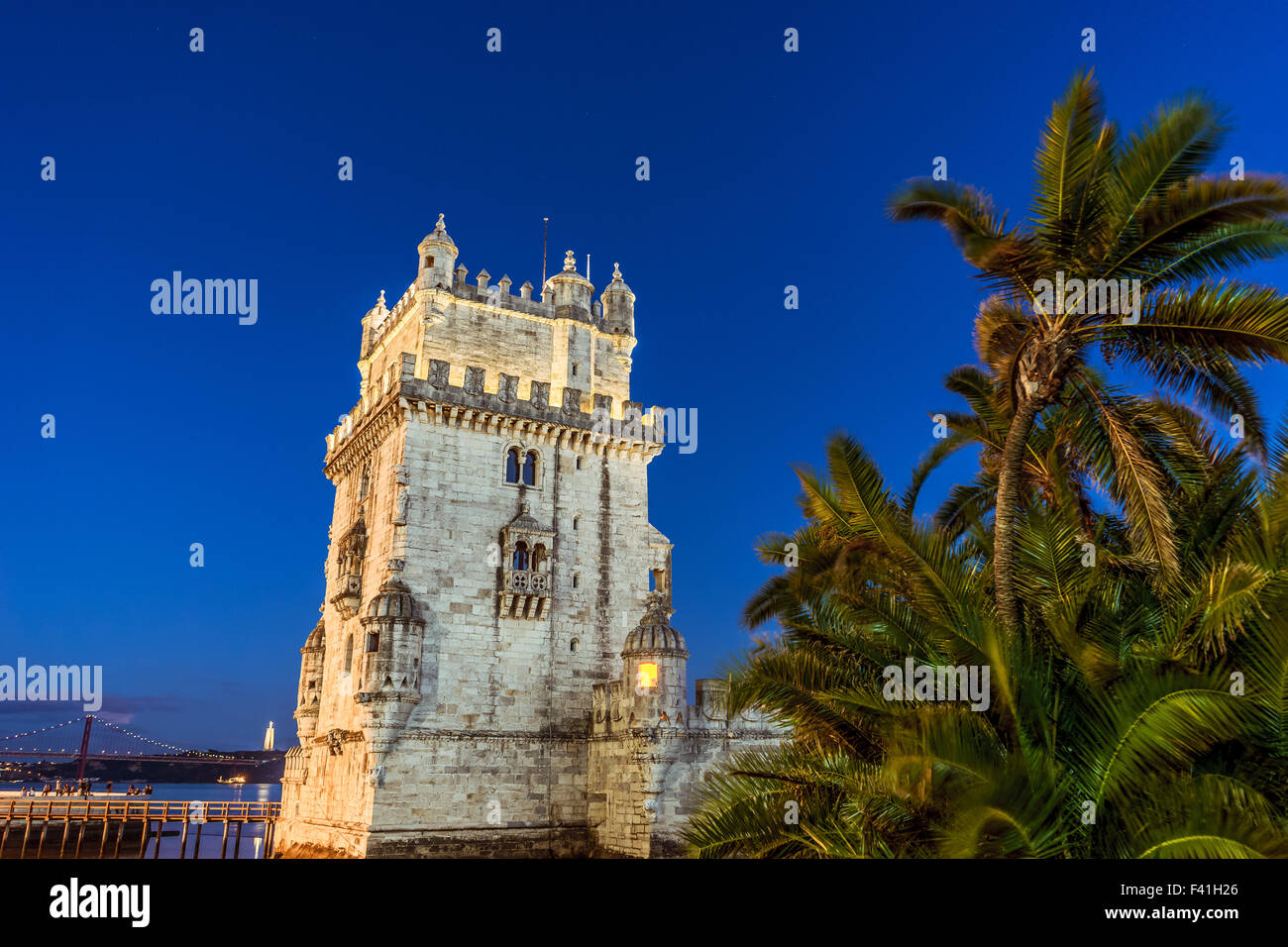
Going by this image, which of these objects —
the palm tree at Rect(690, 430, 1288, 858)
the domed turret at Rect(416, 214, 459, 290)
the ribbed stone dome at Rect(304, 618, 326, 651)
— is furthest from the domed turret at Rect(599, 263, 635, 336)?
the palm tree at Rect(690, 430, 1288, 858)

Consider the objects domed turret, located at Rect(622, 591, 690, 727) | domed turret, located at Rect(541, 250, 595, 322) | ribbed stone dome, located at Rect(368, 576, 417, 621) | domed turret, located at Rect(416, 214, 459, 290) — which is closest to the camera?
domed turret, located at Rect(622, 591, 690, 727)

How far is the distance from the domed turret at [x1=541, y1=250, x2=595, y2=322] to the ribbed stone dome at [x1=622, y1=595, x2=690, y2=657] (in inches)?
502

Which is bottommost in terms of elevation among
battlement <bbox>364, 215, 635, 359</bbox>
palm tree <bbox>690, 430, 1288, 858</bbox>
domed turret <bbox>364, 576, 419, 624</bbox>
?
palm tree <bbox>690, 430, 1288, 858</bbox>

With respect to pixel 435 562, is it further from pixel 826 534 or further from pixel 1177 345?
pixel 1177 345

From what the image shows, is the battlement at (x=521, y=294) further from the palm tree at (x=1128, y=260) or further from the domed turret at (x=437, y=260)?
the palm tree at (x=1128, y=260)

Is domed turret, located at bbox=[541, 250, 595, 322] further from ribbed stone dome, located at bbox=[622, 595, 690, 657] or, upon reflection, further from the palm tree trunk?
the palm tree trunk

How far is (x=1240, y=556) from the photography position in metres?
9.74

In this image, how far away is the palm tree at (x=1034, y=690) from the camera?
27.8 ft

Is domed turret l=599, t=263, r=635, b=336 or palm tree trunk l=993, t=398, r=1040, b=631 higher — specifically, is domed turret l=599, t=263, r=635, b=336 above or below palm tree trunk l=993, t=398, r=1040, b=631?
above

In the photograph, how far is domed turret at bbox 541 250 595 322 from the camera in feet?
118

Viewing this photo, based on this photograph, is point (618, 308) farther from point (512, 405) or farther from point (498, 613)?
point (498, 613)

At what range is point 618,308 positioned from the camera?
123 feet

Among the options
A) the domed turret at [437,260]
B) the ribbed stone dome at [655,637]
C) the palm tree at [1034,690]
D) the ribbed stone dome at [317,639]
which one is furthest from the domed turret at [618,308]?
the palm tree at [1034,690]

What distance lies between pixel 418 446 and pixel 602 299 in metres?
10.7
